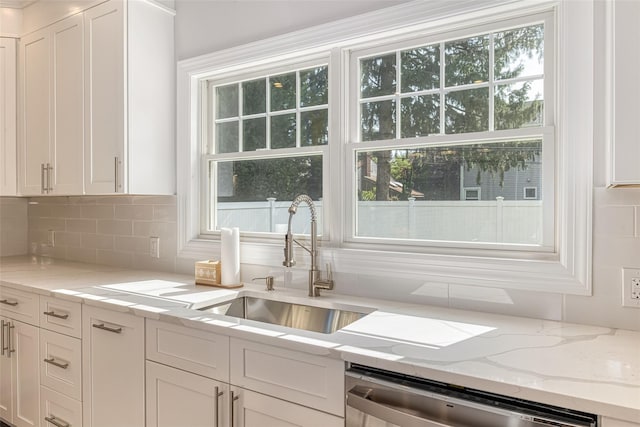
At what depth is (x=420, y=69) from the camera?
6.43 feet

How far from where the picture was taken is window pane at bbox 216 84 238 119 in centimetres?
255

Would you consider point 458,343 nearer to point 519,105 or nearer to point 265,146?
point 519,105

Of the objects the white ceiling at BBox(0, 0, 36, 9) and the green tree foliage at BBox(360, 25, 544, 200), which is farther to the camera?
the white ceiling at BBox(0, 0, 36, 9)

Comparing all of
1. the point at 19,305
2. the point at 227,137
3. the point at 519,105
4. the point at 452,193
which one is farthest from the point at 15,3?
the point at 519,105

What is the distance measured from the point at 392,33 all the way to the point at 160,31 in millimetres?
1441

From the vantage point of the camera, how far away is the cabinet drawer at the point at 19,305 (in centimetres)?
225

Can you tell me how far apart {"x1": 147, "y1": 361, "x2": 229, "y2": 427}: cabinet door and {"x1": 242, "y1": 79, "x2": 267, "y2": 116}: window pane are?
144 cm

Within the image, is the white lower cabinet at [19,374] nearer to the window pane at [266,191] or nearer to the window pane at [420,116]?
the window pane at [266,191]

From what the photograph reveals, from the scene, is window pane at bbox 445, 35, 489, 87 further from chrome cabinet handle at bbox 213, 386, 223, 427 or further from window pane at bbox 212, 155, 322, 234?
chrome cabinet handle at bbox 213, 386, 223, 427

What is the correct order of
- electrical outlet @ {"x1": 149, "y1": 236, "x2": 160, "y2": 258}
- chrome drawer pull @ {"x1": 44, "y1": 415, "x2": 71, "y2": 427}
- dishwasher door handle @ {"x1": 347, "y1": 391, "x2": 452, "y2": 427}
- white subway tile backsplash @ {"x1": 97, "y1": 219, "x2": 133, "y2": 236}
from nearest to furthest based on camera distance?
dishwasher door handle @ {"x1": 347, "y1": 391, "x2": 452, "y2": 427} < chrome drawer pull @ {"x1": 44, "y1": 415, "x2": 71, "y2": 427} < electrical outlet @ {"x1": 149, "y1": 236, "x2": 160, "y2": 258} < white subway tile backsplash @ {"x1": 97, "y1": 219, "x2": 133, "y2": 236}

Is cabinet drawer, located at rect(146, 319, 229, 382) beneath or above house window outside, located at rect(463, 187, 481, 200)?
beneath

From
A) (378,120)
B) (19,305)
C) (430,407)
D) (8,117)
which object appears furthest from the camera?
(8,117)

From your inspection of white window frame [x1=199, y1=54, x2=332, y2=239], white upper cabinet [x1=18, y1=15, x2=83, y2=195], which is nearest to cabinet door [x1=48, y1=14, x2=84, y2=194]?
white upper cabinet [x1=18, y1=15, x2=83, y2=195]

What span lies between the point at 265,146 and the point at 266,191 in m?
0.25
